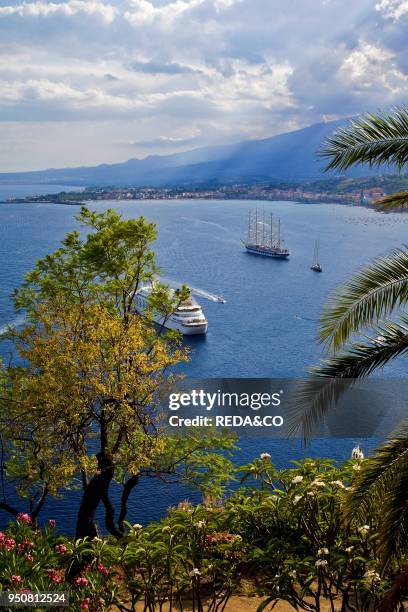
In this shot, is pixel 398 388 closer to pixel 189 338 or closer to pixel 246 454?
pixel 246 454

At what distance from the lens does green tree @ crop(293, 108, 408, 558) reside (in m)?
4.28

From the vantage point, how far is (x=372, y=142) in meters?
4.76

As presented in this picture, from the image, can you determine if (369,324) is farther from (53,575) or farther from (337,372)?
(53,575)

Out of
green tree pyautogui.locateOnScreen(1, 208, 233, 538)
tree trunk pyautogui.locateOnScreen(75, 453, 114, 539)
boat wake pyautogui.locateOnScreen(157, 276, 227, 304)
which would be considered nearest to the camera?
green tree pyautogui.locateOnScreen(1, 208, 233, 538)

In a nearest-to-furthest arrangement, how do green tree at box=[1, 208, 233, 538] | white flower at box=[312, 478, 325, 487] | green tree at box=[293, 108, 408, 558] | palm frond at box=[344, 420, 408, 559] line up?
palm frond at box=[344, 420, 408, 559] < green tree at box=[293, 108, 408, 558] < white flower at box=[312, 478, 325, 487] < green tree at box=[1, 208, 233, 538]

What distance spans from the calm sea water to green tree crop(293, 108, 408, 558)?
1.79 feet

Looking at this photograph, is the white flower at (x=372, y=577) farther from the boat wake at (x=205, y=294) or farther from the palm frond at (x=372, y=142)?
the boat wake at (x=205, y=294)

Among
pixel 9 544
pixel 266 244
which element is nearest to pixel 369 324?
pixel 9 544

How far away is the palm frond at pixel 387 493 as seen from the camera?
403 cm

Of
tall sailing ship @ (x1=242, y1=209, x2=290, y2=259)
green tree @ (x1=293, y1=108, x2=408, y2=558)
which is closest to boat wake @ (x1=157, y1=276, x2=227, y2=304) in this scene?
tall sailing ship @ (x1=242, y1=209, x2=290, y2=259)

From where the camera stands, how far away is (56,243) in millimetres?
58250

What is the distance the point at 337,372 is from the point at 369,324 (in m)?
0.43

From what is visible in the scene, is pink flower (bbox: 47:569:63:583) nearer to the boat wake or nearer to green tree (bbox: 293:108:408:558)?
green tree (bbox: 293:108:408:558)

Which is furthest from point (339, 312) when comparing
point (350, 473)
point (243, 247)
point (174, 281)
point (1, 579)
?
point (243, 247)
